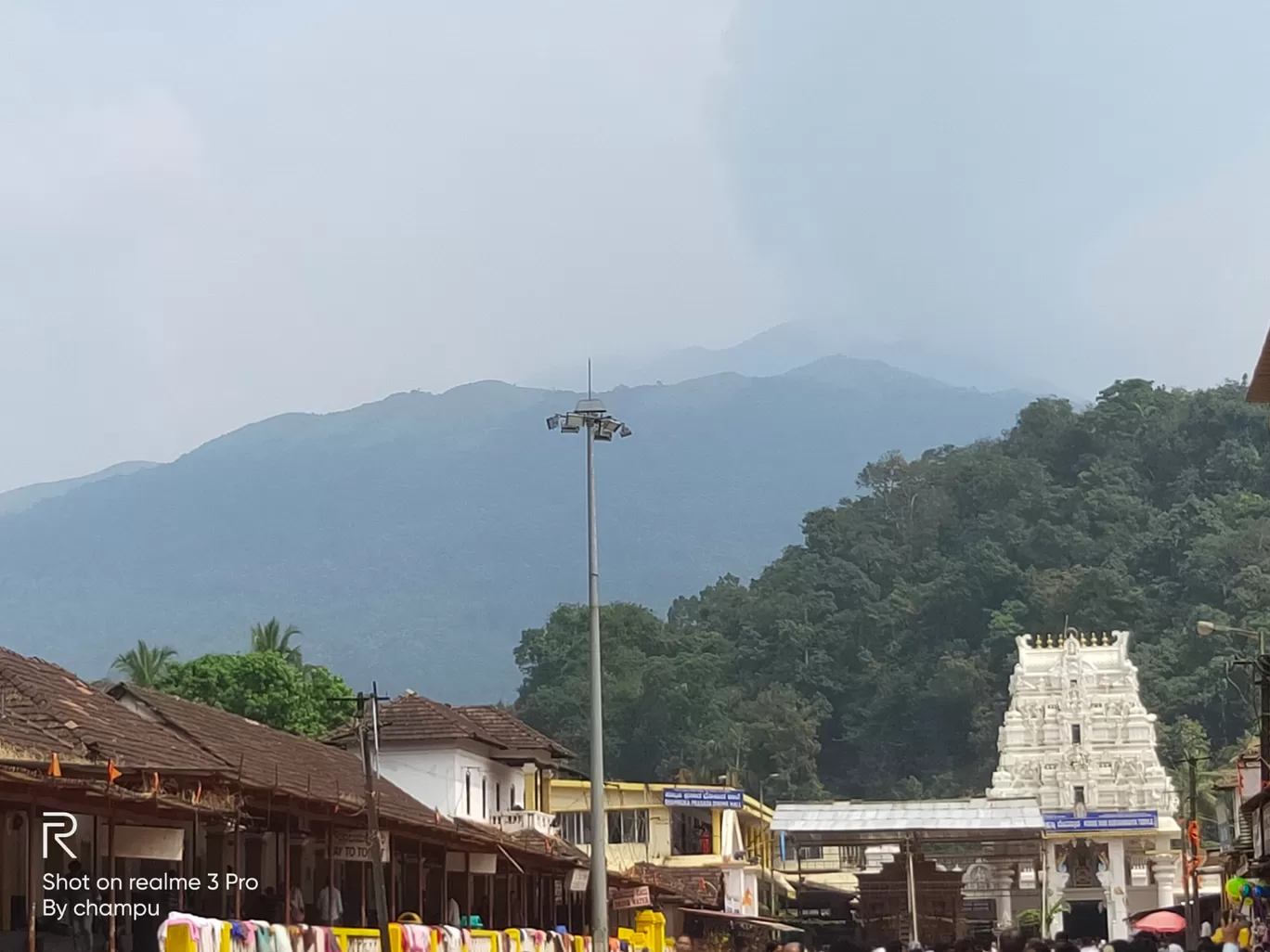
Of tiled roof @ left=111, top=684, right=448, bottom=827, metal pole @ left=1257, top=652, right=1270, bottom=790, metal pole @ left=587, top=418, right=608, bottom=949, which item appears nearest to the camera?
tiled roof @ left=111, top=684, right=448, bottom=827

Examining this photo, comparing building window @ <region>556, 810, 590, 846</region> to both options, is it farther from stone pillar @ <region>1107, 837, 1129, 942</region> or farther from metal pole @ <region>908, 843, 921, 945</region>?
stone pillar @ <region>1107, 837, 1129, 942</region>

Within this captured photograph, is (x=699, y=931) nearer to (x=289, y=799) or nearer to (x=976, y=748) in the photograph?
(x=289, y=799)

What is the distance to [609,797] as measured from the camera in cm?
6266

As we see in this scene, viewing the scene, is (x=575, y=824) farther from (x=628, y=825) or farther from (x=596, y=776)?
(x=596, y=776)

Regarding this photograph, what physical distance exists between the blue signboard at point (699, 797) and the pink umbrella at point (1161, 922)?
1587 cm

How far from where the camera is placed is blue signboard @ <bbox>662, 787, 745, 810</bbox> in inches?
2415

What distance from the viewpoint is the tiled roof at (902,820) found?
51.5 metres

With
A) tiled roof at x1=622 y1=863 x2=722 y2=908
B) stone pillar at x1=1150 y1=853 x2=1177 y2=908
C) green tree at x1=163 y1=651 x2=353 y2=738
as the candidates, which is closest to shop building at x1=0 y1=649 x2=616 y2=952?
tiled roof at x1=622 y1=863 x2=722 y2=908

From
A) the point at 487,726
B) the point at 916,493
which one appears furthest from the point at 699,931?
the point at 916,493

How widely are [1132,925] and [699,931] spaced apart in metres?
14.9

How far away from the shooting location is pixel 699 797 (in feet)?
204

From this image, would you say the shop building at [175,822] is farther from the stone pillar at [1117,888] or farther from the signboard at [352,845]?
the stone pillar at [1117,888]

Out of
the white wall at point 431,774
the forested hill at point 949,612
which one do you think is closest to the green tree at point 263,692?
the white wall at point 431,774

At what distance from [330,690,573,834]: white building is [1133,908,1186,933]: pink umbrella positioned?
14410 mm
